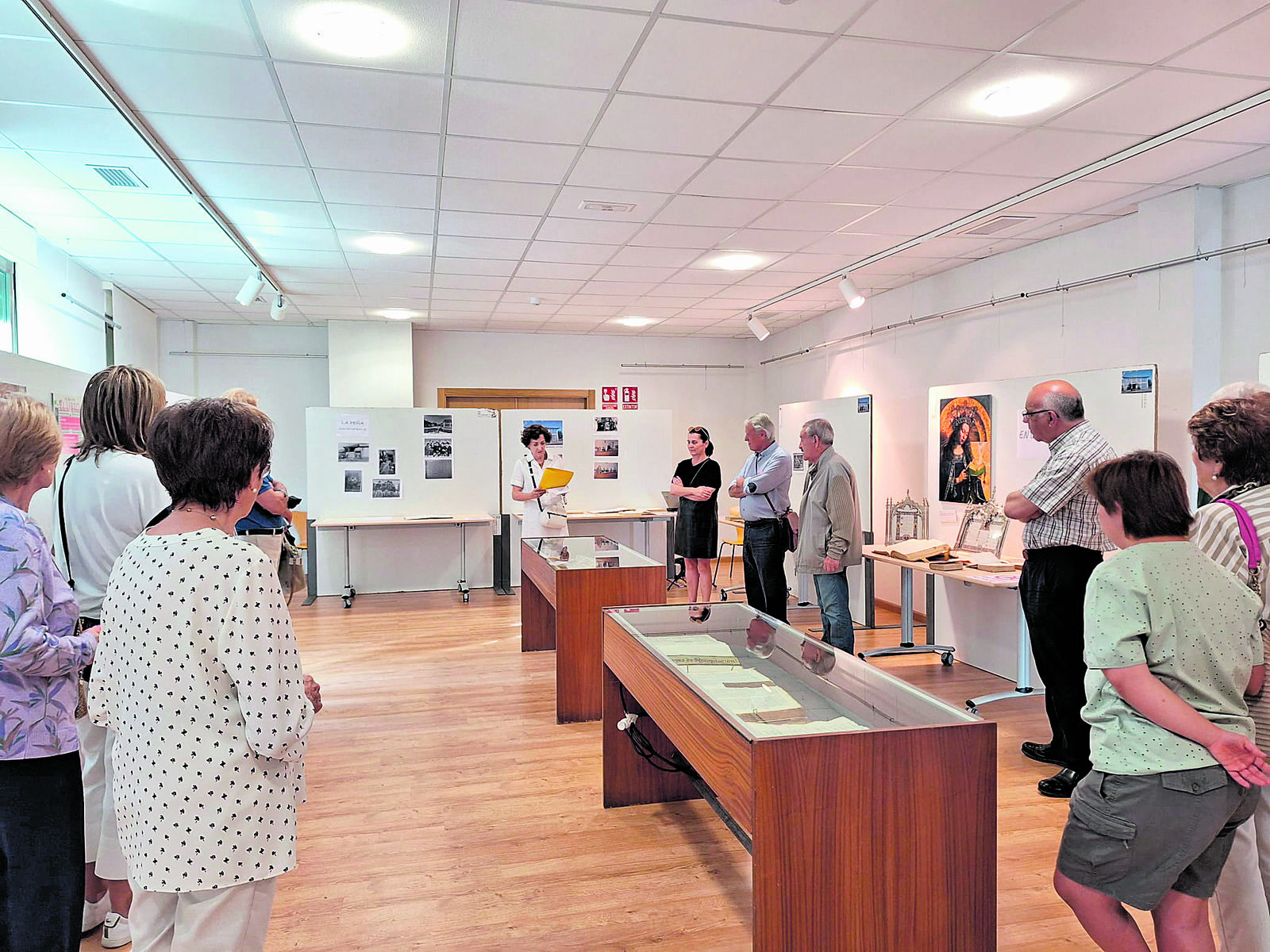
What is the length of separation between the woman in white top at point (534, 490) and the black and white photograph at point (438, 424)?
A: 2.18 meters

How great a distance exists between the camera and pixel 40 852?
1.97 metres

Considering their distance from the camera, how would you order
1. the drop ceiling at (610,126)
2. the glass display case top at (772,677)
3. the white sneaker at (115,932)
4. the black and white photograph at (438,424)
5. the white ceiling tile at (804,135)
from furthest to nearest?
the black and white photograph at (438,424) < the white ceiling tile at (804,135) < the drop ceiling at (610,126) < the white sneaker at (115,932) < the glass display case top at (772,677)

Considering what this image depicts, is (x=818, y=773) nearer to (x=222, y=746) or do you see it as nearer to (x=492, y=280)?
(x=222, y=746)

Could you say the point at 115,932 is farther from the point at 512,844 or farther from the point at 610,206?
the point at 610,206

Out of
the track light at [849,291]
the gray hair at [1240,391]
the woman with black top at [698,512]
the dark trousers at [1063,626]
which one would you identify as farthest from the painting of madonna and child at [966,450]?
the gray hair at [1240,391]

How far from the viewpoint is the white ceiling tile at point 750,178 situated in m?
4.54

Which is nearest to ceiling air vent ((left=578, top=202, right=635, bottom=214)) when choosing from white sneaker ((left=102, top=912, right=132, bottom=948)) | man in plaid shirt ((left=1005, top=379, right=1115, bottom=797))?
man in plaid shirt ((left=1005, top=379, right=1115, bottom=797))

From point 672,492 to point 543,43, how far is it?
4.60 metres

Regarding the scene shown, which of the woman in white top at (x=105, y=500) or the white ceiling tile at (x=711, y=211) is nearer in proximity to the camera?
the woman in white top at (x=105, y=500)

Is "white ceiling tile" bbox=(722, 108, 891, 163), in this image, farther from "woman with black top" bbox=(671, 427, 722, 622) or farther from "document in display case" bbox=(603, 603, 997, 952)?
"woman with black top" bbox=(671, 427, 722, 622)

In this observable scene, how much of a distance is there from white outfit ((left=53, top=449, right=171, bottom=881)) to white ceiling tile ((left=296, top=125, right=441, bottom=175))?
7.22 feet

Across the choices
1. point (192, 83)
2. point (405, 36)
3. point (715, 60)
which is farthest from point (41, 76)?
point (715, 60)

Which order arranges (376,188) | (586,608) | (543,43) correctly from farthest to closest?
(376,188) < (586,608) < (543,43)

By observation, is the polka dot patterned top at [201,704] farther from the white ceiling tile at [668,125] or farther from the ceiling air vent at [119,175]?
the ceiling air vent at [119,175]
